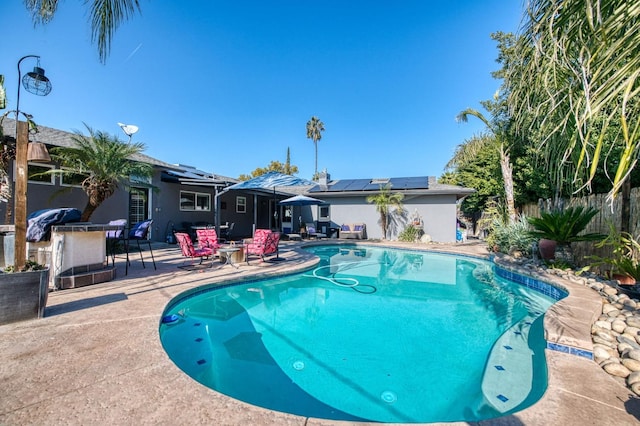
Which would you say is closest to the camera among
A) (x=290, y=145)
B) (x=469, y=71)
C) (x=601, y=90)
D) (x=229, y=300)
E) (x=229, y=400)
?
(x=601, y=90)

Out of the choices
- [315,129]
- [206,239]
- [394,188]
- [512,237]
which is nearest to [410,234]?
[394,188]

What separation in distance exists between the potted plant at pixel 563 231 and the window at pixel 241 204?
50.1 feet

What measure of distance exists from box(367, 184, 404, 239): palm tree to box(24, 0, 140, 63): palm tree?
49.2 ft

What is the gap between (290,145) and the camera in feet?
161

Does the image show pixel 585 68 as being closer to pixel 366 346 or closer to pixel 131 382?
pixel 366 346

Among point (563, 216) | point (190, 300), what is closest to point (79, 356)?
point (190, 300)

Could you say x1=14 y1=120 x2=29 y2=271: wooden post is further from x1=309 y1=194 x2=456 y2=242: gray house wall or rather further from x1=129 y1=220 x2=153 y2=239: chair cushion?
x1=309 y1=194 x2=456 y2=242: gray house wall

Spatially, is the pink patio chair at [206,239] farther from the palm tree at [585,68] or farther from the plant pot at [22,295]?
the palm tree at [585,68]

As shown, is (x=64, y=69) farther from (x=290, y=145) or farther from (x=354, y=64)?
(x=290, y=145)

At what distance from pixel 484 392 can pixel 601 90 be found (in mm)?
3333

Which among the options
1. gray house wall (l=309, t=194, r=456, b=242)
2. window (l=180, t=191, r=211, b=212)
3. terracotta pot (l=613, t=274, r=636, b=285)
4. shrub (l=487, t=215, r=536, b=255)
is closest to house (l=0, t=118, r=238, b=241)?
window (l=180, t=191, r=211, b=212)

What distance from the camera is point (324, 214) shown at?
785 inches

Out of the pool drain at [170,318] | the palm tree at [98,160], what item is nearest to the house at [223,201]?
Result: the palm tree at [98,160]

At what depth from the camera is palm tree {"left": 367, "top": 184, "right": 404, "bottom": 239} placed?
56.0ft
